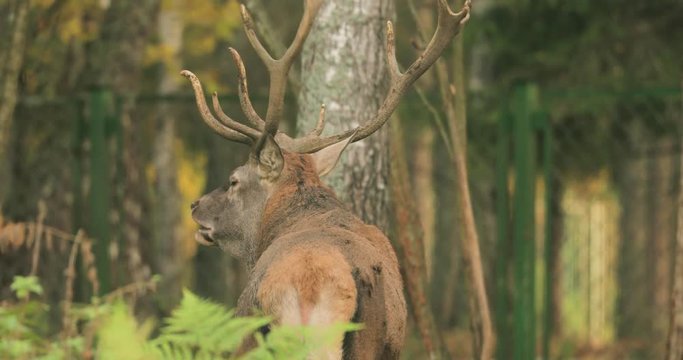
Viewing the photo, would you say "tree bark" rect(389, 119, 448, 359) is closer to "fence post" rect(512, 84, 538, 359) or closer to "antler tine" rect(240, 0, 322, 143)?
"fence post" rect(512, 84, 538, 359)

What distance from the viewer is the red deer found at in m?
4.69

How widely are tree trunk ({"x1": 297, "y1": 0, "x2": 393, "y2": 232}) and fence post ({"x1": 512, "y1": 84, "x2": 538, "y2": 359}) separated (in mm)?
1770

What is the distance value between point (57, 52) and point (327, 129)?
4551 millimetres

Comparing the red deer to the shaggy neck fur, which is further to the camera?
the shaggy neck fur

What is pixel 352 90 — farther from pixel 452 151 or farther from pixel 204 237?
pixel 204 237

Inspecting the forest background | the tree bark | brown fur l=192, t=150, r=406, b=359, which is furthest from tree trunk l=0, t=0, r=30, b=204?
the tree bark

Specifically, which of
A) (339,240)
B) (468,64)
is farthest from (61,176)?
(468,64)

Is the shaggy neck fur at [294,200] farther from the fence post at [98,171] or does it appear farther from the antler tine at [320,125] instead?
the fence post at [98,171]

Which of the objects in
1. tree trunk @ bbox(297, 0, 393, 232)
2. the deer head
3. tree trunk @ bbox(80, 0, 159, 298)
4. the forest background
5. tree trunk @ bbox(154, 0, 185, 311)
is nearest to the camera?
the deer head

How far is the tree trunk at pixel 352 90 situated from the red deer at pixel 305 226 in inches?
13.8

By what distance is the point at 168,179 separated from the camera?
14258mm

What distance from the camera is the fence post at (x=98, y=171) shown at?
9547 millimetres

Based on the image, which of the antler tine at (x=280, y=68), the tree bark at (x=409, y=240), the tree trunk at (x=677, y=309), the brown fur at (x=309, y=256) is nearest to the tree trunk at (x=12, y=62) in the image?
the brown fur at (x=309, y=256)

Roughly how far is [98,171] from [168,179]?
467 centimetres
